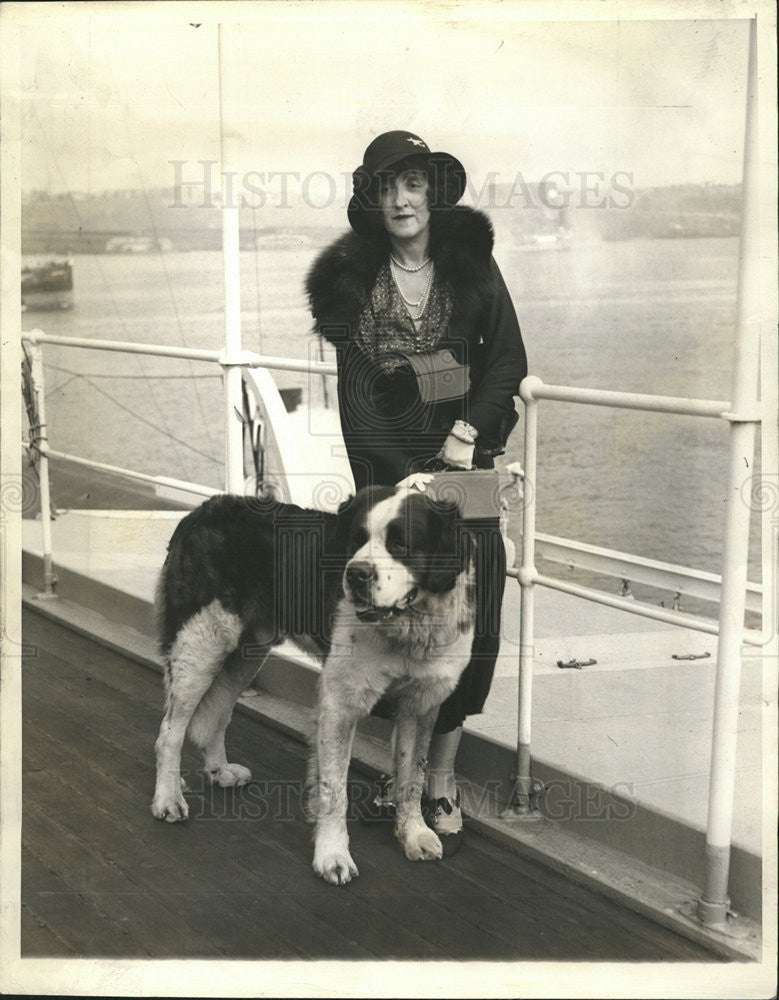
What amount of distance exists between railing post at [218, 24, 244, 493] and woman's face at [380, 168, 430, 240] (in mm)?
672

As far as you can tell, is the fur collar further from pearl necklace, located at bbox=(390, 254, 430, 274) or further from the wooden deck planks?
the wooden deck planks

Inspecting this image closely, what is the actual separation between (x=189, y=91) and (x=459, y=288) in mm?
972

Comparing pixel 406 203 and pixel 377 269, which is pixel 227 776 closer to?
pixel 377 269

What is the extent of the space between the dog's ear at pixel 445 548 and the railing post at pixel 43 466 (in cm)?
304

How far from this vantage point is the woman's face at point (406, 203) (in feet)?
9.97

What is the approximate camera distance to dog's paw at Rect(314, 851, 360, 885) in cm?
304

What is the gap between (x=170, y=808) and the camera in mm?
3422

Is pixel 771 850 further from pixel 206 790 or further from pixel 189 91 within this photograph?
pixel 189 91

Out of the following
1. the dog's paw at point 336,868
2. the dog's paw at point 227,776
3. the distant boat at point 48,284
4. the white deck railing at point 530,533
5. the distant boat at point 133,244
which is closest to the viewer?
the white deck railing at point 530,533

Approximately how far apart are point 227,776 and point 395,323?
157 centimetres

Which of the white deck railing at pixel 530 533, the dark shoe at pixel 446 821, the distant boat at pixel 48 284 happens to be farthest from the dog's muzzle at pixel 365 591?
the distant boat at pixel 48 284

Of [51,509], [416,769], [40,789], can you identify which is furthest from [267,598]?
[51,509]

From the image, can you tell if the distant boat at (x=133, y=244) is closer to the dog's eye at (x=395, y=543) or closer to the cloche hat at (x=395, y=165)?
the cloche hat at (x=395, y=165)

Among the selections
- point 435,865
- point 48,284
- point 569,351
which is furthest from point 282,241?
point 435,865
